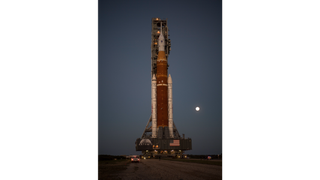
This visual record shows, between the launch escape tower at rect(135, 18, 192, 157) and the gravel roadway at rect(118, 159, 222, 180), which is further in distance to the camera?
the launch escape tower at rect(135, 18, 192, 157)

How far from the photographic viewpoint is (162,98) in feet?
196

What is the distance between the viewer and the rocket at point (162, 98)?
59.9m

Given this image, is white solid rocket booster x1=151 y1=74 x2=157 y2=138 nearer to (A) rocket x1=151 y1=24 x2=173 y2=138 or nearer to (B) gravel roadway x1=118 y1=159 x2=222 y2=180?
(A) rocket x1=151 y1=24 x2=173 y2=138

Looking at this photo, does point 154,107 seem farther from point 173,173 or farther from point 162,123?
point 173,173

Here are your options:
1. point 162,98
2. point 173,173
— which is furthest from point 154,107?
point 173,173

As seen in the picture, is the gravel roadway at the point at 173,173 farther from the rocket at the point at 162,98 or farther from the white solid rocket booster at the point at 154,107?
the white solid rocket booster at the point at 154,107

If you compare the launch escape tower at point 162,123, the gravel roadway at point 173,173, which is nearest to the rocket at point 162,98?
the launch escape tower at point 162,123

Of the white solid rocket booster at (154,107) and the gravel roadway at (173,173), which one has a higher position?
the white solid rocket booster at (154,107)

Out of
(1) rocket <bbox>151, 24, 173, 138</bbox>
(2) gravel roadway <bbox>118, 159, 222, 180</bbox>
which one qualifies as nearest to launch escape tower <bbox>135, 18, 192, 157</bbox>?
(1) rocket <bbox>151, 24, 173, 138</bbox>

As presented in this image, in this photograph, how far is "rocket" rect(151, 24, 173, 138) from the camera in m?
59.9
